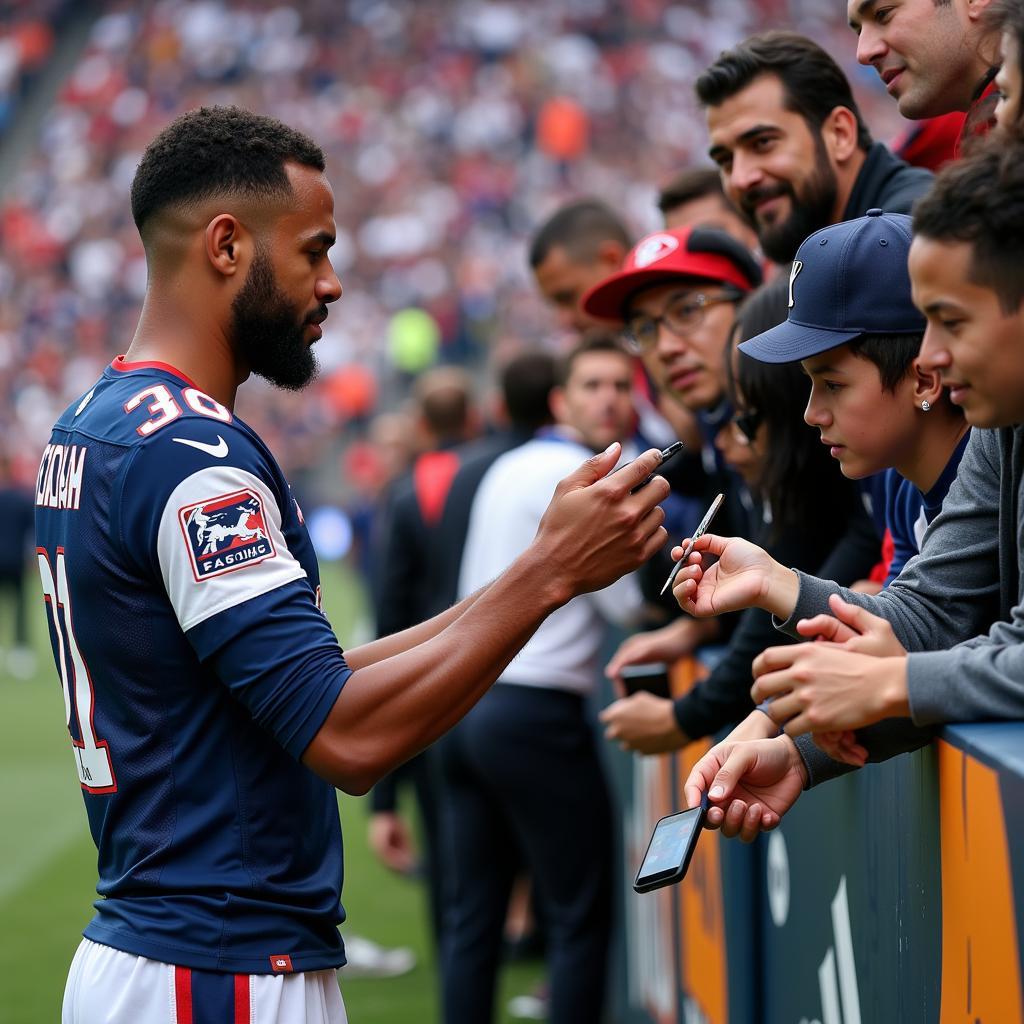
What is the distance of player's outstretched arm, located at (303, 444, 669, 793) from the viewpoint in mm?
2123

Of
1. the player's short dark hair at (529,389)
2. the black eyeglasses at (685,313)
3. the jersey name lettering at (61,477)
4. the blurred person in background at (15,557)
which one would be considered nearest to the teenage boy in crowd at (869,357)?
the jersey name lettering at (61,477)

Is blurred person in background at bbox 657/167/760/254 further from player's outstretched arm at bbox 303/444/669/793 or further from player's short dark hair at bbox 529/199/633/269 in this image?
player's outstretched arm at bbox 303/444/669/793

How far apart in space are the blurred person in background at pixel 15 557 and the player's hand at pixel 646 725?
41.6 ft

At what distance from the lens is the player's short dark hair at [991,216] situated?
5.69ft

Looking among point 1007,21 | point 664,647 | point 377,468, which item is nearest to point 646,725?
point 664,647

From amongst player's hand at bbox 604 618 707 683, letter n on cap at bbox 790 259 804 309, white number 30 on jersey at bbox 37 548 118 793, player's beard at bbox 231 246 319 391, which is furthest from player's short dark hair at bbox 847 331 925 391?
player's hand at bbox 604 618 707 683

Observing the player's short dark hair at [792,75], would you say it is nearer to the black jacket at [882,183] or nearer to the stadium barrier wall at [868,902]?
the black jacket at [882,183]

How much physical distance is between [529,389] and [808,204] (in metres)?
1.86

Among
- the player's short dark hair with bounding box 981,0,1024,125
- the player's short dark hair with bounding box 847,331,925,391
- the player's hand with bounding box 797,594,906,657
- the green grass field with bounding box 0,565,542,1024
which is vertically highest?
the player's short dark hair with bounding box 981,0,1024,125

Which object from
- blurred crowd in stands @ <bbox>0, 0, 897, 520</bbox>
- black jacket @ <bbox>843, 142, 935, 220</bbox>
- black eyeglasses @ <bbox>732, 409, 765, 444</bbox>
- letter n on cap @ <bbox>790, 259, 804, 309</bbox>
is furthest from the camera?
blurred crowd in stands @ <bbox>0, 0, 897, 520</bbox>

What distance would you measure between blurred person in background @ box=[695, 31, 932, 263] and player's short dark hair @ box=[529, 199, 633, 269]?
1.59 metres

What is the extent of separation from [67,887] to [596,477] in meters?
5.89

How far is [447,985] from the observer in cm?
470

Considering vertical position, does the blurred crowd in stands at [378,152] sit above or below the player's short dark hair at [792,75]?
above
